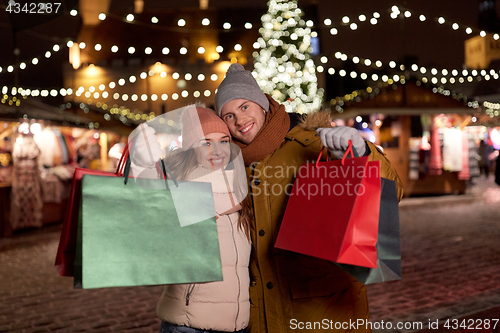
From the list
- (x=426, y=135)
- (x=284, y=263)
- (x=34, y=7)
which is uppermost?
(x=34, y=7)

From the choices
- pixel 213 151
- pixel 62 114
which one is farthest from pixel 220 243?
pixel 62 114

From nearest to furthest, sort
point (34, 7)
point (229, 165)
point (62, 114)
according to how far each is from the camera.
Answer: point (229, 165), point (34, 7), point (62, 114)

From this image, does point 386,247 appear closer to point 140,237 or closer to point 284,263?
point 284,263

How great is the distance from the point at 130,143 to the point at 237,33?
27394mm

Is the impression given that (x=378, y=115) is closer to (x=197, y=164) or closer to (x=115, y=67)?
(x=115, y=67)

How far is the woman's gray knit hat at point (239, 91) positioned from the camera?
208 centimetres

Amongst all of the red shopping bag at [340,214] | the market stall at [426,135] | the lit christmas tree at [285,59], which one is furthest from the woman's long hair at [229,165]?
the market stall at [426,135]

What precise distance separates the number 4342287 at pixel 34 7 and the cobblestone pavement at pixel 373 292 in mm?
3845

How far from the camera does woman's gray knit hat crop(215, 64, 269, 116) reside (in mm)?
2082

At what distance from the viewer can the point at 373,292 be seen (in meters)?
4.94

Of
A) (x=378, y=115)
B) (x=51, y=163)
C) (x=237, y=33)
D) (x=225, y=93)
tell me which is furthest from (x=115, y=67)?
(x=237, y=33)

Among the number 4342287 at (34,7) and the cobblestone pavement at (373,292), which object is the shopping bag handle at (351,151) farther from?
the number 4342287 at (34,7)

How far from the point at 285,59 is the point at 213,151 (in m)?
12.5

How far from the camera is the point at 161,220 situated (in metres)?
1.40
